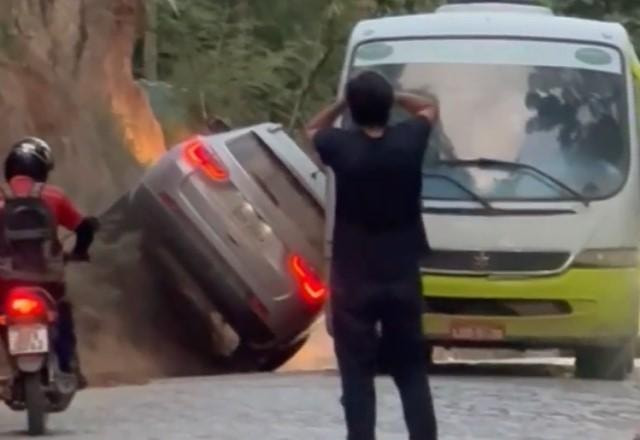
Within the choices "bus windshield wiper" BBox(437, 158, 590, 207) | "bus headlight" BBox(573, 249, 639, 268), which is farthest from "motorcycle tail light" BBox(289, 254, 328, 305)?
"bus headlight" BBox(573, 249, 639, 268)

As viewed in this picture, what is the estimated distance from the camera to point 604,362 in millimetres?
16828

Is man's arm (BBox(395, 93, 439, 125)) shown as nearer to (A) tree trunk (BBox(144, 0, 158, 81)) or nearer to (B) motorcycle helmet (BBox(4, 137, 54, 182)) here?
(B) motorcycle helmet (BBox(4, 137, 54, 182))

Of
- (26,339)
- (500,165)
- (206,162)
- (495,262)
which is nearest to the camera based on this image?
(26,339)

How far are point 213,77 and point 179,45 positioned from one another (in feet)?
4.42

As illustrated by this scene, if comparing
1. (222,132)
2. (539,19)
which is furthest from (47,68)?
(539,19)

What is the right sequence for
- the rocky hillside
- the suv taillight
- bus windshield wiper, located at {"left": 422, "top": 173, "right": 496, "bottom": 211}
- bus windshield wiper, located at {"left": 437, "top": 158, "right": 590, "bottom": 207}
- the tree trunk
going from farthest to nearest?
the tree trunk
the rocky hillside
the suv taillight
bus windshield wiper, located at {"left": 437, "top": 158, "right": 590, "bottom": 207}
bus windshield wiper, located at {"left": 422, "top": 173, "right": 496, "bottom": 211}

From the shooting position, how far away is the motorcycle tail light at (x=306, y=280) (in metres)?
16.3

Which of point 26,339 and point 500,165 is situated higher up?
point 26,339

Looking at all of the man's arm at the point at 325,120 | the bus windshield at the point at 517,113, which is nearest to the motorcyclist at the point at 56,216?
the man's arm at the point at 325,120

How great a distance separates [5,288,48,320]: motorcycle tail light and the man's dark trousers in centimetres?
259

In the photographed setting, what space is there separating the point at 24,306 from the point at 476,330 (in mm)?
4943

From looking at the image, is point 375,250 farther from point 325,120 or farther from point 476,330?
point 476,330

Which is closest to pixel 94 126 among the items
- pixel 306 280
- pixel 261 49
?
pixel 306 280

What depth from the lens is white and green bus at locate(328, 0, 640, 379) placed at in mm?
15758
